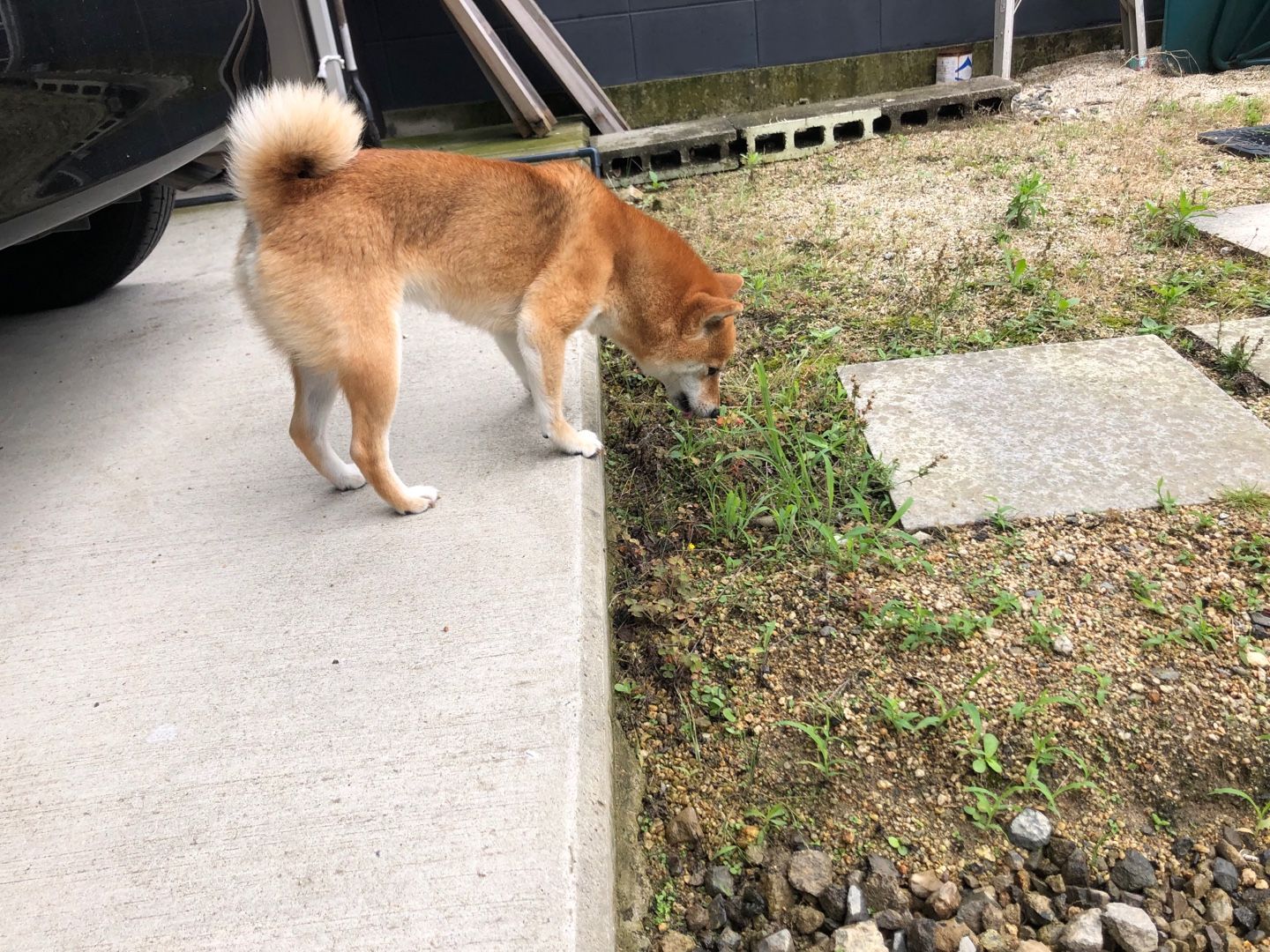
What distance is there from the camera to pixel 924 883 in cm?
154

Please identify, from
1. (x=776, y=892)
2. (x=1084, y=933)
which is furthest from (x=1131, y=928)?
(x=776, y=892)

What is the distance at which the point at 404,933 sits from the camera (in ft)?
4.44

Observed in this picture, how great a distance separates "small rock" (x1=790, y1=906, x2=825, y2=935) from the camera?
1.51 m

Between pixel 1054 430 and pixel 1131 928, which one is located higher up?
pixel 1054 430

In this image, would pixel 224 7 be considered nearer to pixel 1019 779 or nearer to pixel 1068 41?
pixel 1019 779

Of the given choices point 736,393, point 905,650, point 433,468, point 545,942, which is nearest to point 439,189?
point 433,468

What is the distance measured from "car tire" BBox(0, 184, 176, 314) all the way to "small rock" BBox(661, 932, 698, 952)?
3.67 metres

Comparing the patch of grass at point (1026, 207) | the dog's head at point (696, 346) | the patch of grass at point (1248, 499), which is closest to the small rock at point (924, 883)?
the patch of grass at point (1248, 499)

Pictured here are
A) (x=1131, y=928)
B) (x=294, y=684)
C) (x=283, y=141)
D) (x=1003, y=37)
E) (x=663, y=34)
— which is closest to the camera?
(x=1131, y=928)

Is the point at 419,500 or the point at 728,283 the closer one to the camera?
the point at 419,500

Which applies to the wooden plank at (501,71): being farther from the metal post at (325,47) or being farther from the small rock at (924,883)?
the small rock at (924,883)

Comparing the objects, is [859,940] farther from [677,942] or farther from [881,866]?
[677,942]

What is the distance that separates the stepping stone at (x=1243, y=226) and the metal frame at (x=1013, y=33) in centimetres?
288

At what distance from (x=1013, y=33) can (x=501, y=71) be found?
4.39 metres
